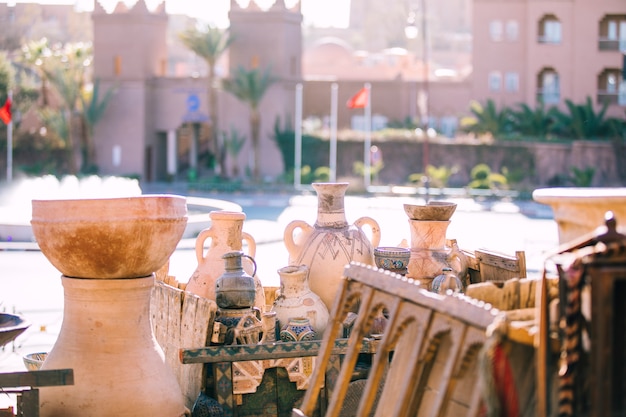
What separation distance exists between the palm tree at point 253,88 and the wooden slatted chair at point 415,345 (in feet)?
102

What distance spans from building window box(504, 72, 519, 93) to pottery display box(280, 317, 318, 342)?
36670mm

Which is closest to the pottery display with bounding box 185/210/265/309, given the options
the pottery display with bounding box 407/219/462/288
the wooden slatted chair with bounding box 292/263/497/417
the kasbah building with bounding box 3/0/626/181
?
the pottery display with bounding box 407/219/462/288

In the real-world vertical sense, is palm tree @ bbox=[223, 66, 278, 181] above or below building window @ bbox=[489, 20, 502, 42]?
below

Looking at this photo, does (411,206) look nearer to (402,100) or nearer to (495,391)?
(495,391)

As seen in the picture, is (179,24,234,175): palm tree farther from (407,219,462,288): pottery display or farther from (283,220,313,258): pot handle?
(407,219,462,288): pottery display

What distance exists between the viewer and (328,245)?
621 cm

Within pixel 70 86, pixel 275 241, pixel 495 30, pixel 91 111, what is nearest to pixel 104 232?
pixel 275 241

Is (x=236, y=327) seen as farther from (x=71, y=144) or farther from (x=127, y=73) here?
(x=127, y=73)

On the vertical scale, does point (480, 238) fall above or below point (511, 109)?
below

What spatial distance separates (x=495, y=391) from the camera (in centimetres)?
298

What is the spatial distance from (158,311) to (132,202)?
1588mm

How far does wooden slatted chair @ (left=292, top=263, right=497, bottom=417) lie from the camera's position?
10.9 feet

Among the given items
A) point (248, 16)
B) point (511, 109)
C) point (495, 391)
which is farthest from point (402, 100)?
point (495, 391)

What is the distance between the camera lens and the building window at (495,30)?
41.2 meters
